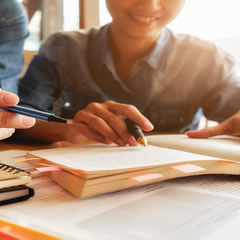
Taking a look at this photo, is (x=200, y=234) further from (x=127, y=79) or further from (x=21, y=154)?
(x=127, y=79)

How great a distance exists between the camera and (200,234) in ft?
→ 0.87

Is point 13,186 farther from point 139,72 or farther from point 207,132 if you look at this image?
point 139,72

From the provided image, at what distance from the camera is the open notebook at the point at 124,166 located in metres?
0.36

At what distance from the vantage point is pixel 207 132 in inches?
26.9

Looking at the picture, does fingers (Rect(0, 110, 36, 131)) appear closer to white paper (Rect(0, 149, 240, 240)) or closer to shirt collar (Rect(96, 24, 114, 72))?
white paper (Rect(0, 149, 240, 240))

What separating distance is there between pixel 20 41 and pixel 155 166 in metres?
0.98

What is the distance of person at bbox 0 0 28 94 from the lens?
114 cm

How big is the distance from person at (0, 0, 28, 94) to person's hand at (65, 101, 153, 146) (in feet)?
1.77

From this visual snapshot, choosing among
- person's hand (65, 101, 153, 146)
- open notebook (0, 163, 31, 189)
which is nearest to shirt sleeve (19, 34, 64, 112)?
person's hand (65, 101, 153, 146)

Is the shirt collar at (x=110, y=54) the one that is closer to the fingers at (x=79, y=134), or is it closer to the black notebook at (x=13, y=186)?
the fingers at (x=79, y=134)

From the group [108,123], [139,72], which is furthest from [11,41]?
[108,123]

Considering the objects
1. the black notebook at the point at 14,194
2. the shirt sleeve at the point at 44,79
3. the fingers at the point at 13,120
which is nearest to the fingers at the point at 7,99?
the fingers at the point at 13,120

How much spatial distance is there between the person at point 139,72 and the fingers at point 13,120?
1.70 feet

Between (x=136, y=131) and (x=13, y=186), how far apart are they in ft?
0.88
